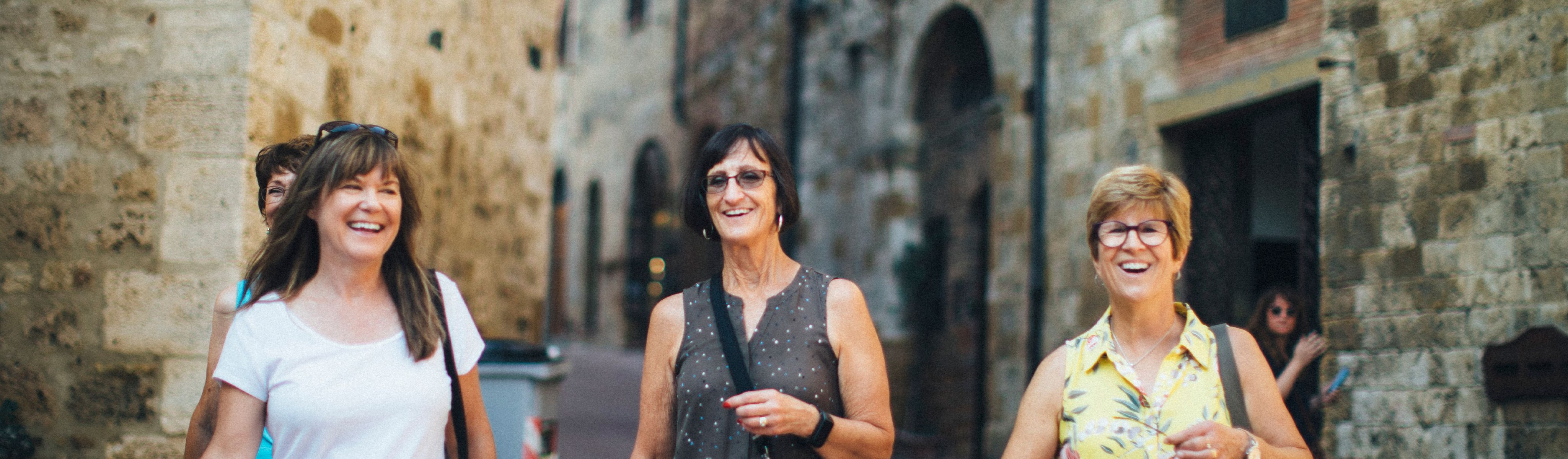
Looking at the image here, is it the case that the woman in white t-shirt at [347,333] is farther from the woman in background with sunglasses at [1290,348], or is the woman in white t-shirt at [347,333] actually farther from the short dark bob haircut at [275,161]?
the woman in background with sunglasses at [1290,348]

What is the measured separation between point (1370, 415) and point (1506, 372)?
0.88 metres

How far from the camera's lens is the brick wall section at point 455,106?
547 cm

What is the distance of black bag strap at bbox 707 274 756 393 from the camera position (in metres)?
2.67

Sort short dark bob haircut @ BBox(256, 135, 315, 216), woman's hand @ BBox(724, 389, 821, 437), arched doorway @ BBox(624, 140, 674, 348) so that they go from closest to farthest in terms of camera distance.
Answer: woman's hand @ BBox(724, 389, 821, 437) → short dark bob haircut @ BBox(256, 135, 315, 216) → arched doorway @ BBox(624, 140, 674, 348)

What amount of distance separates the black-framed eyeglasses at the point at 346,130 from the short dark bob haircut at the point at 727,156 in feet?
2.10

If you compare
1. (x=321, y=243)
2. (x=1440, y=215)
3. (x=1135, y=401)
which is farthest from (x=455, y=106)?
(x=1135, y=401)

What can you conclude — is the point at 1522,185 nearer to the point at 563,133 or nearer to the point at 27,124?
the point at 27,124

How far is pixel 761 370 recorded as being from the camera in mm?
2713

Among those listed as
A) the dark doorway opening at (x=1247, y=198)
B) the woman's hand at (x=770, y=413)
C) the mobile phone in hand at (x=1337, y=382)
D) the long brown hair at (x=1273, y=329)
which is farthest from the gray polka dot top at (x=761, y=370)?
the dark doorway opening at (x=1247, y=198)

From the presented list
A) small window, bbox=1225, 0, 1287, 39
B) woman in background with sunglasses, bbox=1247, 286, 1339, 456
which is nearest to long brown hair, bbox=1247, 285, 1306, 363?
woman in background with sunglasses, bbox=1247, 286, 1339, 456

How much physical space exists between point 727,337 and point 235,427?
0.97m

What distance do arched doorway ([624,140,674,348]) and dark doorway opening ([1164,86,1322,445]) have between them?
41.0 feet

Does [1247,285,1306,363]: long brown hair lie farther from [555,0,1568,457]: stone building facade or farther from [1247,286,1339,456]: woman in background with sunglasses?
[555,0,1568,457]: stone building facade

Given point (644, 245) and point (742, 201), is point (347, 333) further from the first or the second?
point (644, 245)
